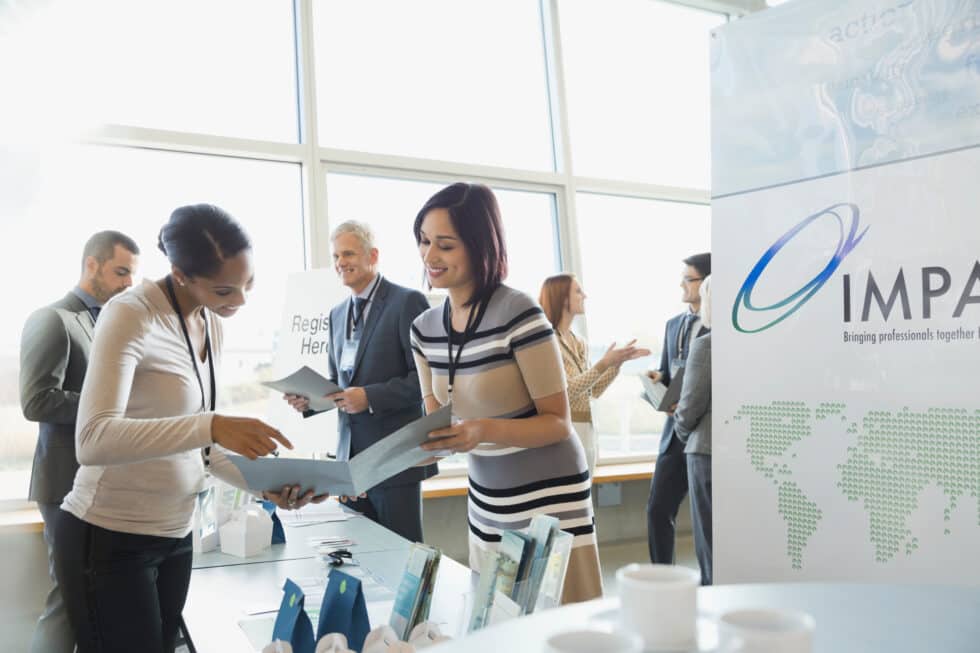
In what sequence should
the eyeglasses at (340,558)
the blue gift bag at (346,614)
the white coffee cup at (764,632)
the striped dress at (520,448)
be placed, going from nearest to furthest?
the white coffee cup at (764,632)
the blue gift bag at (346,614)
the striped dress at (520,448)
the eyeglasses at (340,558)

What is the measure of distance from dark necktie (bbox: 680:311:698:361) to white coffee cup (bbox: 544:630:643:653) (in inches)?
136

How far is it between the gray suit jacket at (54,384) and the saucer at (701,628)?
2.82m

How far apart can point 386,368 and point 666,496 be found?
1.74 meters

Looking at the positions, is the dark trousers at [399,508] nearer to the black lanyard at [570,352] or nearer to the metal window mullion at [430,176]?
the black lanyard at [570,352]

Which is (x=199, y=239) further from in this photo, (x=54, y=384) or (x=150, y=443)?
(x=54, y=384)

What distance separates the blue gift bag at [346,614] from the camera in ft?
4.18

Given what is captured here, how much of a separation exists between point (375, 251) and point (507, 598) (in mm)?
2321

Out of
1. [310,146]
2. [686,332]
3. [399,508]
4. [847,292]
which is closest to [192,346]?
[399,508]

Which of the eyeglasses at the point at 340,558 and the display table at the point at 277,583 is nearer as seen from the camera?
the display table at the point at 277,583

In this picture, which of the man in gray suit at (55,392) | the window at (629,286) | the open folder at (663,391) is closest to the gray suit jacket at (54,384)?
the man in gray suit at (55,392)

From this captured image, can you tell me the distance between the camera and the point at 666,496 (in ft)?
12.9

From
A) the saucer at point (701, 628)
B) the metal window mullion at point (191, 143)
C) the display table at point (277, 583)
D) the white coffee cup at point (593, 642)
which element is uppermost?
the metal window mullion at point (191, 143)

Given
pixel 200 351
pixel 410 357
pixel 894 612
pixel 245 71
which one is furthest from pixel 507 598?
pixel 245 71

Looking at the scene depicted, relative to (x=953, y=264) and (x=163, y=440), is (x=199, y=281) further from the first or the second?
(x=953, y=264)
